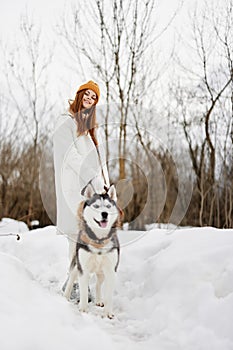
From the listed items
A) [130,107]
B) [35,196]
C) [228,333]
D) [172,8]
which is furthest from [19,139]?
[228,333]

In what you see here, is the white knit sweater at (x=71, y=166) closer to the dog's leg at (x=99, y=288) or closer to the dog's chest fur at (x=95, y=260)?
the dog's chest fur at (x=95, y=260)

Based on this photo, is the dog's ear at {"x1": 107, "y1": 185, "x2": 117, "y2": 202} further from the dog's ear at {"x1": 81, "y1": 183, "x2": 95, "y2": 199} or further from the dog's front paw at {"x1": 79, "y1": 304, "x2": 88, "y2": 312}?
the dog's front paw at {"x1": 79, "y1": 304, "x2": 88, "y2": 312}

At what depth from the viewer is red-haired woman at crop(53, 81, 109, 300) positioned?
8.14 feet

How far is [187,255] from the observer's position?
272 cm

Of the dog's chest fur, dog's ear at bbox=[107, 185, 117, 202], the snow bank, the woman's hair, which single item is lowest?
the snow bank

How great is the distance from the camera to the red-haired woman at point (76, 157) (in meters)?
2.48

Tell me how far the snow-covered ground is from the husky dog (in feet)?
0.55

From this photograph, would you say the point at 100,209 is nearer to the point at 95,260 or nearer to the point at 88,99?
the point at 95,260

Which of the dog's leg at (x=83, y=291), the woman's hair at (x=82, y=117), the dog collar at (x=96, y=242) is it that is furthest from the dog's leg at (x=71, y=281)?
the woman's hair at (x=82, y=117)

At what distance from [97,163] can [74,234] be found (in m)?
0.51

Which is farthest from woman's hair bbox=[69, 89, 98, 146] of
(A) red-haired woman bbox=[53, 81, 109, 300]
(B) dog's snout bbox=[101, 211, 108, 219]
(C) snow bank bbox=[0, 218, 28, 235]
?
Answer: (C) snow bank bbox=[0, 218, 28, 235]

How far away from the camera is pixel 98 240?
2346mm

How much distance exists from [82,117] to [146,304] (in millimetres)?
1373

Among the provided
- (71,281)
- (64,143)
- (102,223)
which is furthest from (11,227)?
(102,223)
